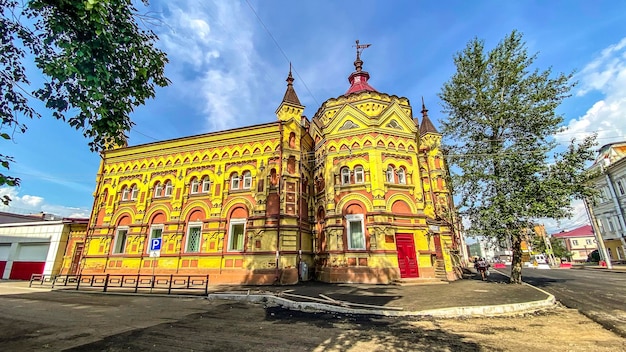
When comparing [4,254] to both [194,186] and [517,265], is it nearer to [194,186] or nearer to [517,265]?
[194,186]

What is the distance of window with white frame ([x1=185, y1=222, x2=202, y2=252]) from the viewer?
20.5 metres

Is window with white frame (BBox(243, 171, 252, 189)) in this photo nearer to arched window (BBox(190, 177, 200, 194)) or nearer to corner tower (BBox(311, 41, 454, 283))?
arched window (BBox(190, 177, 200, 194))

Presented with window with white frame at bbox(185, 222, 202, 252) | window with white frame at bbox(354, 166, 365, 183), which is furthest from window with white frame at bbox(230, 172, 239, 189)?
window with white frame at bbox(354, 166, 365, 183)

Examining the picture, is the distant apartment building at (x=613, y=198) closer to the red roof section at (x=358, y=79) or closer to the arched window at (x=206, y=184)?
the red roof section at (x=358, y=79)

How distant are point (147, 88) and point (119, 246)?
21154 mm

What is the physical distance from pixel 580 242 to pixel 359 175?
90.3 metres

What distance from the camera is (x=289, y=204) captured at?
19.4 metres

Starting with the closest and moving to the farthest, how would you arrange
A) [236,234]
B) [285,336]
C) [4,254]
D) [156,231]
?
[285,336], [236,234], [156,231], [4,254]

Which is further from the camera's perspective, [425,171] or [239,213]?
[425,171]

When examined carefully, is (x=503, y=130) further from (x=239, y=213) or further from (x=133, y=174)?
(x=133, y=174)

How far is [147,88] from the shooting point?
23.7ft

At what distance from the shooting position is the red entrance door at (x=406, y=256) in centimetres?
1778

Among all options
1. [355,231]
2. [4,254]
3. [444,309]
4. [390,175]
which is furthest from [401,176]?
[4,254]

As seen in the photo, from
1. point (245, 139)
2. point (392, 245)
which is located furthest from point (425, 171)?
point (245, 139)
